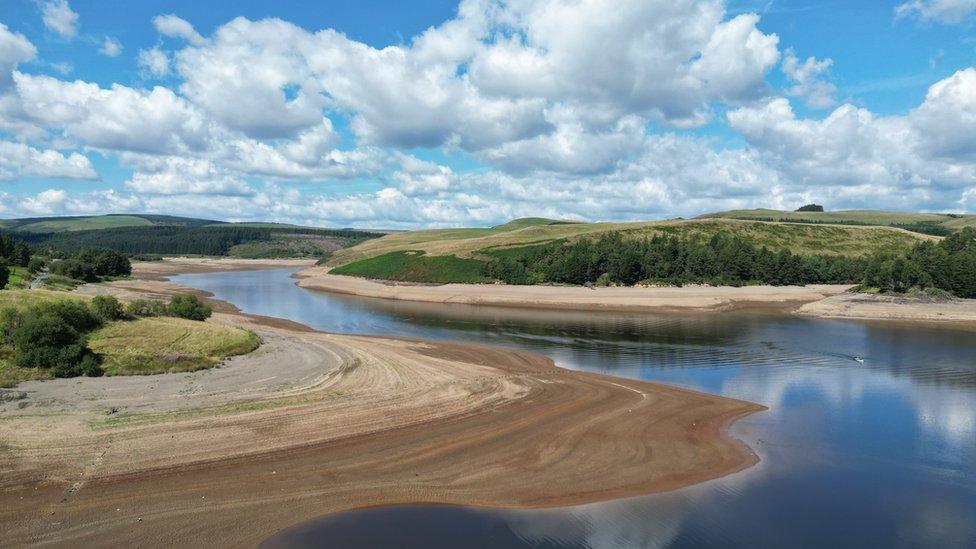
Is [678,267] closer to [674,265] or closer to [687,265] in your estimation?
[674,265]

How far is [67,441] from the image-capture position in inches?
753

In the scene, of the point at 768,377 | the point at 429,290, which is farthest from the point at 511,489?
the point at 429,290

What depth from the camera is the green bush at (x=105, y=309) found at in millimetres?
33250

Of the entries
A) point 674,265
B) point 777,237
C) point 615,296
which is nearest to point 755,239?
point 777,237

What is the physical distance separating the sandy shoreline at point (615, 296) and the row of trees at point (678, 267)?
161 inches

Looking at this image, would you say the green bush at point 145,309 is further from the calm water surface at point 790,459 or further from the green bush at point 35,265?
the green bush at point 35,265

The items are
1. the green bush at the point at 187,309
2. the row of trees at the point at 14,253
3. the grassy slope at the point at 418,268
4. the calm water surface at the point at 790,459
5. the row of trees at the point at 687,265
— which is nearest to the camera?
the calm water surface at the point at 790,459

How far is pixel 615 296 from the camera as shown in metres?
83.2

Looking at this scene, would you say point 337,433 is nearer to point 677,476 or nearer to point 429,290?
point 677,476

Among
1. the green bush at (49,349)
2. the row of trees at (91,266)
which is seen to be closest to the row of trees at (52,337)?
the green bush at (49,349)

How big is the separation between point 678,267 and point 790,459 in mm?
81676

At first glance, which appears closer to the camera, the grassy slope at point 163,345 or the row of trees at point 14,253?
the grassy slope at point 163,345

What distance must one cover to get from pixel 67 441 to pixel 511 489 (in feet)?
48.6

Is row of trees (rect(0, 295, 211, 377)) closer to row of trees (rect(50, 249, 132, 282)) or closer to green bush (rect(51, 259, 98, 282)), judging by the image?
row of trees (rect(50, 249, 132, 282))
